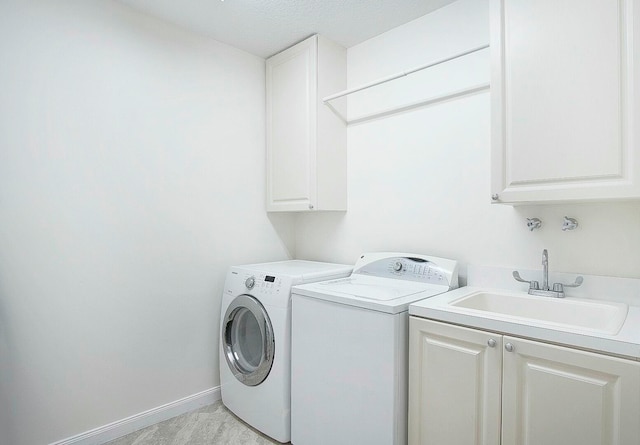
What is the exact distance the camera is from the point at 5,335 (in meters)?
1.66

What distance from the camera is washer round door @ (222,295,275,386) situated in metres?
2.00

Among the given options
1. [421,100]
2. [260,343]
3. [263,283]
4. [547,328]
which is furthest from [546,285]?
[260,343]

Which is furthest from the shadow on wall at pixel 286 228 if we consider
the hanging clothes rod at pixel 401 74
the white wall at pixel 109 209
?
the hanging clothes rod at pixel 401 74

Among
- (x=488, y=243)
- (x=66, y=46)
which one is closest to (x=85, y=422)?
(x=66, y=46)

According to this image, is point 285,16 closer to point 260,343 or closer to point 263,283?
point 263,283

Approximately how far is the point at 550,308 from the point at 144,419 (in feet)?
7.50

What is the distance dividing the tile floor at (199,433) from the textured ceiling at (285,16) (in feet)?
8.14

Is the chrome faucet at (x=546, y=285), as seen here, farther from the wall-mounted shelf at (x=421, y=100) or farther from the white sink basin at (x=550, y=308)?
the wall-mounted shelf at (x=421, y=100)

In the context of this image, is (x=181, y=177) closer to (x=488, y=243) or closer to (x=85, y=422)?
(x=85, y=422)

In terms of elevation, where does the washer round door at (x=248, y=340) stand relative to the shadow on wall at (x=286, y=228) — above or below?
below

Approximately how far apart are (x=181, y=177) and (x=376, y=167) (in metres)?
1.31

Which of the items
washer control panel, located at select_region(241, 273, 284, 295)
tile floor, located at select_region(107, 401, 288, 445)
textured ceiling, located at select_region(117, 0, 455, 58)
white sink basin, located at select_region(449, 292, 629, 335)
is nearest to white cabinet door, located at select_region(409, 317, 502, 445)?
white sink basin, located at select_region(449, 292, 629, 335)

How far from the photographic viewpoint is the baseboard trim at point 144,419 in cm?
186

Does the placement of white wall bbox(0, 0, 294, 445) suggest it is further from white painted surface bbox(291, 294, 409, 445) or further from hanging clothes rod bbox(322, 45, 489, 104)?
white painted surface bbox(291, 294, 409, 445)
